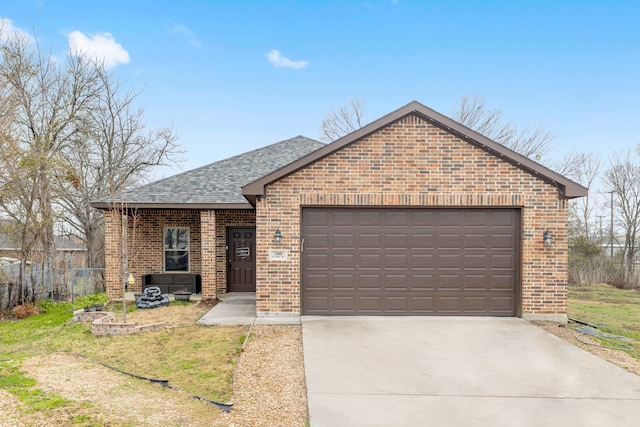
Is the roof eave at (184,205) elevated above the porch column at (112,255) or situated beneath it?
elevated above

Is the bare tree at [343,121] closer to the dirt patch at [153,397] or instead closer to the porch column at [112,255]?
the porch column at [112,255]

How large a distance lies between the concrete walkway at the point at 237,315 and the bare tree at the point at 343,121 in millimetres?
17901

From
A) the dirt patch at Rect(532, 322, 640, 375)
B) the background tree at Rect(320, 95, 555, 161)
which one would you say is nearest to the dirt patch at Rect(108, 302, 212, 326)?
the dirt patch at Rect(532, 322, 640, 375)

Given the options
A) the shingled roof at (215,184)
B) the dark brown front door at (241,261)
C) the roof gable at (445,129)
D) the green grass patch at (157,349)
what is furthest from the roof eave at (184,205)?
the green grass patch at (157,349)

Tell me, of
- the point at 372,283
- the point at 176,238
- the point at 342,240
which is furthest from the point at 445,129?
the point at 176,238

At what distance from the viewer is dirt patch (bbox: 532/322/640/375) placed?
583 centimetres

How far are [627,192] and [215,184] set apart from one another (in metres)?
24.0

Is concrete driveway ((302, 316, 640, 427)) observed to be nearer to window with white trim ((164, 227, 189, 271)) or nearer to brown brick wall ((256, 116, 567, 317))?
brown brick wall ((256, 116, 567, 317))

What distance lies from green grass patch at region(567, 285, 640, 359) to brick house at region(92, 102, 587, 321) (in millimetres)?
1429

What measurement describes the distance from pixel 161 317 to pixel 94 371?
3.60 meters

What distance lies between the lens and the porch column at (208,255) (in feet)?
35.9

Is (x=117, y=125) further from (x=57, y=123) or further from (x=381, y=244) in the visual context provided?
(x=381, y=244)

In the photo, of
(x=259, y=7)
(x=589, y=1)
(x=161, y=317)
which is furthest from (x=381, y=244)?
(x=589, y=1)

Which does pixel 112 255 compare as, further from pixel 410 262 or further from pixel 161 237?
pixel 410 262
